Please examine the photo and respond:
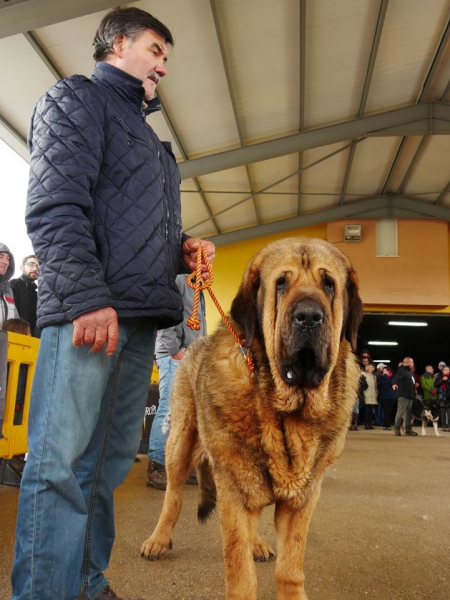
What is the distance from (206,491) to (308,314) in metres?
1.44

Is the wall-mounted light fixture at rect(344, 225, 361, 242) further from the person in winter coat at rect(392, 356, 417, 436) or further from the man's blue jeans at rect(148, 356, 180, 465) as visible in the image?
the man's blue jeans at rect(148, 356, 180, 465)

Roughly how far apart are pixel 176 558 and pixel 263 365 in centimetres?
132

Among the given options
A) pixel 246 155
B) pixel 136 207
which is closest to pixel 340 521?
pixel 136 207

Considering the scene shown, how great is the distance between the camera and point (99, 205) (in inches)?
72.2

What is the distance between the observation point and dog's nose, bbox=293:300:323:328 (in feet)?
5.93

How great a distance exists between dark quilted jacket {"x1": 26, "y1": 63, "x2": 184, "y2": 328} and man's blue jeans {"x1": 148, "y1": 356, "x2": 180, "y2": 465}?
2.67 meters

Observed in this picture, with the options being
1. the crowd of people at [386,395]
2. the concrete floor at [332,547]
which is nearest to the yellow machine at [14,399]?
the concrete floor at [332,547]

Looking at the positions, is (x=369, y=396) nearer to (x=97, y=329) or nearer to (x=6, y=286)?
(x=6, y=286)

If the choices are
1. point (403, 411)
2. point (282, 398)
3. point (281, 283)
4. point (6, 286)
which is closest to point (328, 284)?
point (281, 283)

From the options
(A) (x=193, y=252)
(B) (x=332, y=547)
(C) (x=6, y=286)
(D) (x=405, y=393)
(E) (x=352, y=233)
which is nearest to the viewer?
(A) (x=193, y=252)

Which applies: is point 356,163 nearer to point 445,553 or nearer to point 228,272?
point 228,272

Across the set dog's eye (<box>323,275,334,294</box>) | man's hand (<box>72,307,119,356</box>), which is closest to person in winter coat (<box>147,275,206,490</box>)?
dog's eye (<box>323,275,334,294</box>)

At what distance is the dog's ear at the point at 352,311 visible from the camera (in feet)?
7.23

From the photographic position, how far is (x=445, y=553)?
9.45 ft
